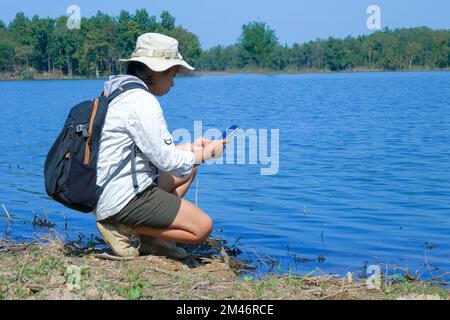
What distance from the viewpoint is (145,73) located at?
485 cm

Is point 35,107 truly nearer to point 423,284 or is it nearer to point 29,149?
point 29,149

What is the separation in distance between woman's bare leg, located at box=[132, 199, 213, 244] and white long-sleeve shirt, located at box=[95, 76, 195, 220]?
258 mm

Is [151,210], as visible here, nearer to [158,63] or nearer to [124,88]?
[124,88]

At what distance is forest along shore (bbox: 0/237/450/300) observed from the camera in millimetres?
4016

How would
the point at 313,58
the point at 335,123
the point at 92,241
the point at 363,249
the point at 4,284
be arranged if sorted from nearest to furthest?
1. the point at 4,284
2. the point at 92,241
3. the point at 363,249
4. the point at 335,123
5. the point at 313,58

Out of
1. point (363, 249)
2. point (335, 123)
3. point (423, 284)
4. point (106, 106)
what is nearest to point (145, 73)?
point (106, 106)

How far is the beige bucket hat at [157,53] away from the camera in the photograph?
15.5 feet

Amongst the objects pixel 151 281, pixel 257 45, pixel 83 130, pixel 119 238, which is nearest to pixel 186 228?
pixel 119 238

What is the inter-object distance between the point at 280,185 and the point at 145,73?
5845mm

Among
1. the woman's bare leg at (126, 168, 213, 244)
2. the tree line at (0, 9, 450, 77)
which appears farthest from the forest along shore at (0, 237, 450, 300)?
the tree line at (0, 9, 450, 77)

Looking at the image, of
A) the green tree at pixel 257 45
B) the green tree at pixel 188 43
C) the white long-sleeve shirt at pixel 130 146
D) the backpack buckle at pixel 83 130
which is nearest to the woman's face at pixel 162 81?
the white long-sleeve shirt at pixel 130 146

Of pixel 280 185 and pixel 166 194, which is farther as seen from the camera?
pixel 280 185

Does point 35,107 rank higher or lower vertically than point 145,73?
lower

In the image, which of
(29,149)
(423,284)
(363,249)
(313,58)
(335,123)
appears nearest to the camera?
(423,284)
